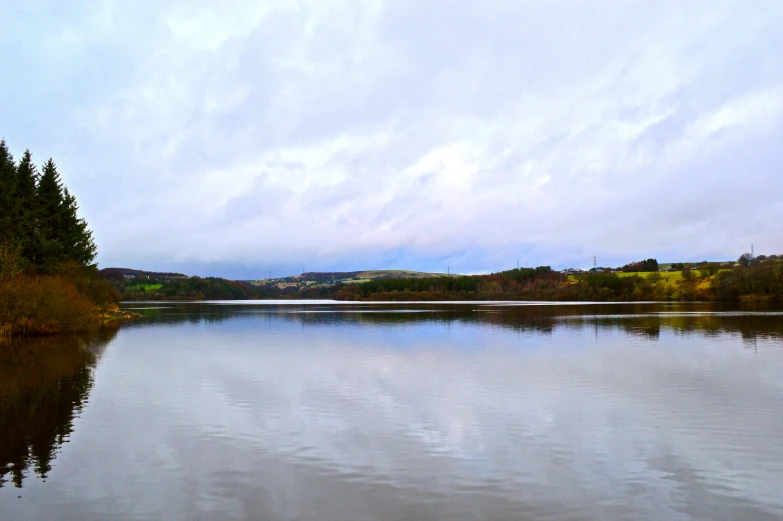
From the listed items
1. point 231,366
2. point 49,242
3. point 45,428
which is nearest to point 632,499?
point 45,428

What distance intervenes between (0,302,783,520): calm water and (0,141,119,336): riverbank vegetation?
19.5 ft

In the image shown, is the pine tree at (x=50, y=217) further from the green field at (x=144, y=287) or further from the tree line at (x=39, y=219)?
the green field at (x=144, y=287)

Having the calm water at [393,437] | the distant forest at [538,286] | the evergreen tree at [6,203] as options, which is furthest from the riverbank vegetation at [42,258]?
the distant forest at [538,286]

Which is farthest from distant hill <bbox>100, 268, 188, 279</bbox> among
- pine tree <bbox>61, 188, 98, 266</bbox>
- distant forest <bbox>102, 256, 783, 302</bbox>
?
pine tree <bbox>61, 188, 98, 266</bbox>

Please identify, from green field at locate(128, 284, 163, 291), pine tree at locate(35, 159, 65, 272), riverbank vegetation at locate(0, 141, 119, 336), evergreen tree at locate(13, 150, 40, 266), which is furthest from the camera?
green field at locate(128, 284, 163, 291)

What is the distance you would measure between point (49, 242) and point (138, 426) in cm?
2742

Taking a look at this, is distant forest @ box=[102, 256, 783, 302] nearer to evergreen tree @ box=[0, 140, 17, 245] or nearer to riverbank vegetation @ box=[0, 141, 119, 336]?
riverbank vegetation @ box=[0, 141, 119, 336]

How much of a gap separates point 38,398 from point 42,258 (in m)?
23.9

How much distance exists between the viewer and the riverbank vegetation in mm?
27062

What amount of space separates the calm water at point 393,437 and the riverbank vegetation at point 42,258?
19.5 ft

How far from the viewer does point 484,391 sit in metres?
15.2

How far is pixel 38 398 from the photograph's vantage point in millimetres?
13992

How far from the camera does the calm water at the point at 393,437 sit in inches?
294

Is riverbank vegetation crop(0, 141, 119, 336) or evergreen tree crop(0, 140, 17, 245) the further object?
evergreen tree crop(0, 140, 17, 245)
